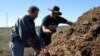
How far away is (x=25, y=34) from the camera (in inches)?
375

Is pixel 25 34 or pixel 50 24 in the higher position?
pixel 50 24

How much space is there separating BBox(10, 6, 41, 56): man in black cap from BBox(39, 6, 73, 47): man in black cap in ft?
1.99

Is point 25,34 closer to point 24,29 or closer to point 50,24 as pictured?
point 24,29

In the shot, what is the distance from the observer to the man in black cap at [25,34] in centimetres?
952

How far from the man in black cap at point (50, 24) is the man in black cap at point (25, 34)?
61 cm

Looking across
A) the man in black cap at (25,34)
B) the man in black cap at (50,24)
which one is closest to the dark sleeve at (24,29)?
the man in black cap at (25,34)

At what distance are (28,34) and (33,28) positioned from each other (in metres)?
0.34

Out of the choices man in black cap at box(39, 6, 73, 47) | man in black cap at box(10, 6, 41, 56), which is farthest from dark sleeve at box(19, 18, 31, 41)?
man in black cap at box(39, 6, 73, 47)

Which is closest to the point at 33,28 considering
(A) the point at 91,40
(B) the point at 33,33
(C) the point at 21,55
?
(B) the point at 33,33

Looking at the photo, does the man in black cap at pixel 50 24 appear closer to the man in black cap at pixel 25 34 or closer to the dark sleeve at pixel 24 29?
the man in black cap at pixel 25 34

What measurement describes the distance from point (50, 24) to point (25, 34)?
5.19ft

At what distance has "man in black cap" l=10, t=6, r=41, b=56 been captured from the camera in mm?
9523

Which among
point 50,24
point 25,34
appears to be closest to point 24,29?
point 25,34

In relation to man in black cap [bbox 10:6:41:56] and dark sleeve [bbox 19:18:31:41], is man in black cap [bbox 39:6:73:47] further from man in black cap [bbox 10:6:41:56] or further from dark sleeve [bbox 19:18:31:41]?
dark sleeve [bbox 19:18:31:41]
